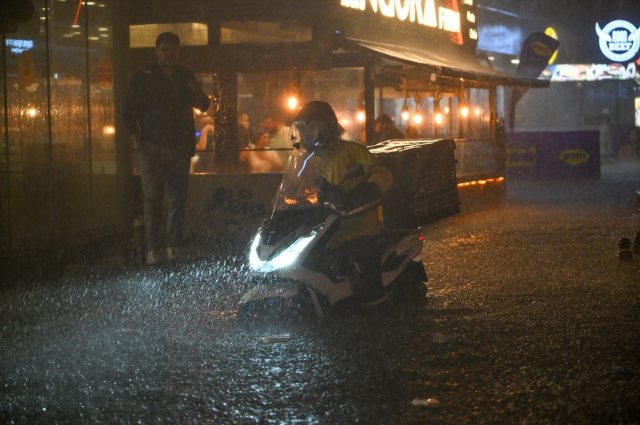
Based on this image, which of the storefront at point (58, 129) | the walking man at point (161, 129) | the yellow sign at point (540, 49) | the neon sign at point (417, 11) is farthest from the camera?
the yellow sign at point (540, 49)

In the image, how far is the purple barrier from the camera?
23578mm

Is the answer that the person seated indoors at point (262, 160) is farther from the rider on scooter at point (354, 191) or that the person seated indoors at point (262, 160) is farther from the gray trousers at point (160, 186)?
the rider on scooter at point (354, 191)

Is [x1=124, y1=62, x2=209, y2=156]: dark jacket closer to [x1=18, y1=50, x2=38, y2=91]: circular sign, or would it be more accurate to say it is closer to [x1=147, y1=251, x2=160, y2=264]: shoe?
[x1=147, y1=251, x2=160, y2=264]: shoe

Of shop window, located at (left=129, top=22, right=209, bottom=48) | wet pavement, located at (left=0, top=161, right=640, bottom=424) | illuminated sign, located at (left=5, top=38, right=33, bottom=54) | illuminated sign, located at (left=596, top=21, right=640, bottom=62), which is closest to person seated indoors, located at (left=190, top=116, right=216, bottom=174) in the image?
shop window, located at (left=129, top=22, right=209, bottom=48)

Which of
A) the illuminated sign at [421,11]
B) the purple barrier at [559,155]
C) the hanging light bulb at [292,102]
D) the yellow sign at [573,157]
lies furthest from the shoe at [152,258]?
the yellow sign at [573,157]

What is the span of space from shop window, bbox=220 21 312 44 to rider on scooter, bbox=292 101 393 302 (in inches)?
279

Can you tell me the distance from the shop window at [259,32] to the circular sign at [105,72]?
284cm

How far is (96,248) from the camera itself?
9.23 metres

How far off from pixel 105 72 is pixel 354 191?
5627 mm

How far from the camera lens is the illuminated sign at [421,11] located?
1485cm

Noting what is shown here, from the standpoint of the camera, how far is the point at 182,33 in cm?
1254

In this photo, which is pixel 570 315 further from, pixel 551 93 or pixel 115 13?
pixel 551 93

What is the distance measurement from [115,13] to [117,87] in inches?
37.4

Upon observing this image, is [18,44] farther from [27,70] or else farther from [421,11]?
[421,11]
